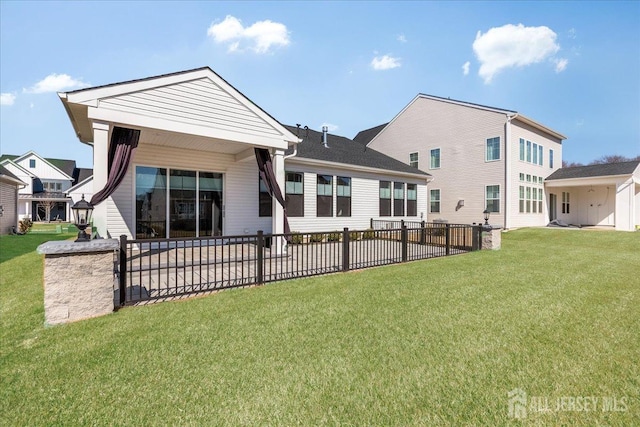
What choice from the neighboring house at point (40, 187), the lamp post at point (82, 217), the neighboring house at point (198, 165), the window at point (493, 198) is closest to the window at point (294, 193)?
the neighboring house at point (198, 165)

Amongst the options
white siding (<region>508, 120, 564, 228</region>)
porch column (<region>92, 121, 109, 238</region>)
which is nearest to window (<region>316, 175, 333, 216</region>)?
porch column (<region>92, 121, 109, 238</region>)

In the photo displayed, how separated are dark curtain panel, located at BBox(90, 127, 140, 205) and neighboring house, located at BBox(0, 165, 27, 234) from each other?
42.3 ft

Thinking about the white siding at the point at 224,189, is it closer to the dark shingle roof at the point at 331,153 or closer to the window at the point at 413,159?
the dark shingle roof at the point at 331,153

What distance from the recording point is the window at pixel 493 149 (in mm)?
15250

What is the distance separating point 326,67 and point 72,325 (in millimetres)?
12275

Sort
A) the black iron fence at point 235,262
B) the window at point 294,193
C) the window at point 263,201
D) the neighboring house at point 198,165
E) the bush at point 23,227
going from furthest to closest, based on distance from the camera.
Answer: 1. the bush at point 23,227
2. the window at point 294,193
3. the window at point 263,201
4. the neighboring house at point 198,165
5. the black iron fence at point 235,262

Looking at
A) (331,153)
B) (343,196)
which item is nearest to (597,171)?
(343,196)

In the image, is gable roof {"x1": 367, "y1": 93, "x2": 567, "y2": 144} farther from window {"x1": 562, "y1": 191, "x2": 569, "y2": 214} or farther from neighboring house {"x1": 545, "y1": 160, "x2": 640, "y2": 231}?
window {"x1": 562, "y1": 191, "x2": 569, "y2": 214}

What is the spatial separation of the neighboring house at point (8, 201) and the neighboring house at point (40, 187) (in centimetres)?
1308

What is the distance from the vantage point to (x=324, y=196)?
1223cm

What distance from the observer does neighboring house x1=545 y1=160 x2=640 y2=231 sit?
15453 millimetres

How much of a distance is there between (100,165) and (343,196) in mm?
9039

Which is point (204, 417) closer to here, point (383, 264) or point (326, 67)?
point (383, 264)

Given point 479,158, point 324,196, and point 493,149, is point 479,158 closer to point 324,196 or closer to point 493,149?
point 493,149
